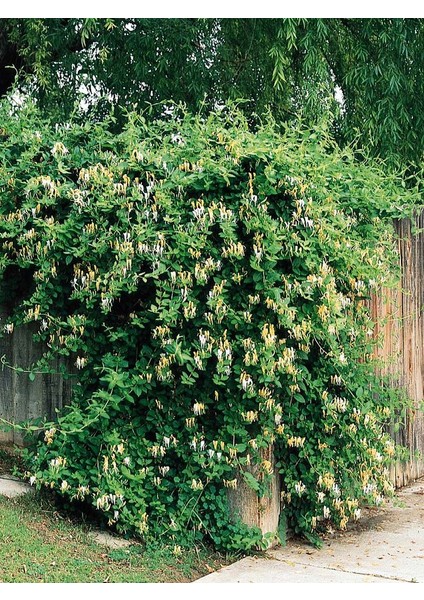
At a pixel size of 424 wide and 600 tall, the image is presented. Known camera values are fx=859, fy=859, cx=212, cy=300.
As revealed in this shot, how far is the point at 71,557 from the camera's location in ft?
15.4

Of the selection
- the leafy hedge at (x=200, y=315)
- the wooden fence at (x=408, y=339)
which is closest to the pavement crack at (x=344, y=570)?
the leafy hedge at (x=200, y=315)

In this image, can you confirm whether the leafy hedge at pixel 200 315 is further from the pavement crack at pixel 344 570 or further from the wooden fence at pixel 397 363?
the wooden fence at pixel 397 363

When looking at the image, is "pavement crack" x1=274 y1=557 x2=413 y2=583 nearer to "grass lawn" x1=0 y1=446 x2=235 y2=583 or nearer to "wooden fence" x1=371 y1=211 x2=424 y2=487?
"grass lawn" x1=0 y1=446 x2=235 y2=583

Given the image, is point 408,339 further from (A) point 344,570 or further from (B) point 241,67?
(B) point 241,67

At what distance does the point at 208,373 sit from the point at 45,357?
3.68ft

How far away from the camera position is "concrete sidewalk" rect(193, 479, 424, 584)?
182 inches

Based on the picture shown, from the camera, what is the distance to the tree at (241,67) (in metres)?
7.59

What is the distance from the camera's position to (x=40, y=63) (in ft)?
27.3

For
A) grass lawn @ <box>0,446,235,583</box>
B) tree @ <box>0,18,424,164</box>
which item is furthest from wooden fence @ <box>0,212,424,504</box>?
tree @ <box>0,18,424,164</box>

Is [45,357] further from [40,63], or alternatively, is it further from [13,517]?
[40,63]

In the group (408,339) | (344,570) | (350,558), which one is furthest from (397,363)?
(344,570)

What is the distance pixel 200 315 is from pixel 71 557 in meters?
1.51

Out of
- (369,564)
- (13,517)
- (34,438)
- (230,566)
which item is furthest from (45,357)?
(369,564)

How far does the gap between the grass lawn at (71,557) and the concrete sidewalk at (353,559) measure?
215mm
